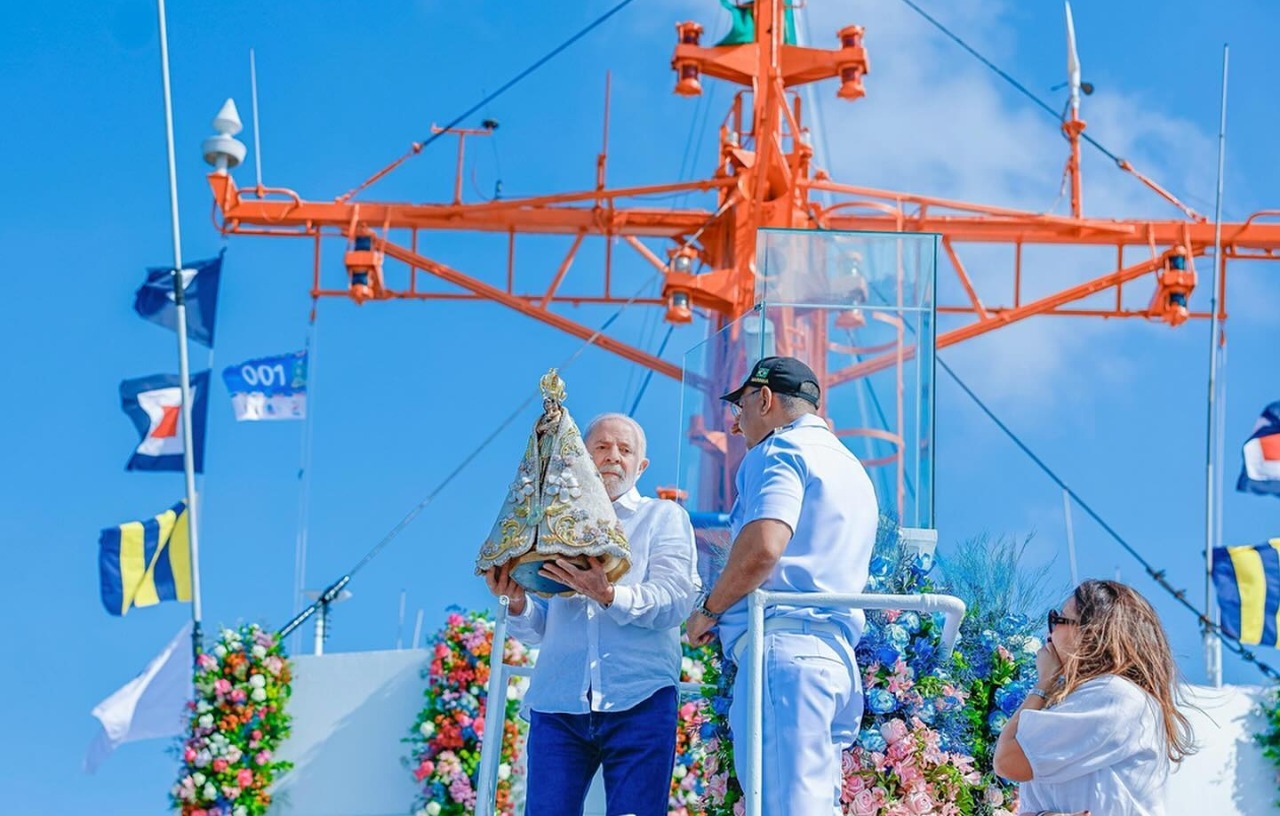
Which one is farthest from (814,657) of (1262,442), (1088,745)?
(1262,442)

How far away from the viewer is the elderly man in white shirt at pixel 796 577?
4406mm

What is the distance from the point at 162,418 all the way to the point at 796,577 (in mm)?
10183

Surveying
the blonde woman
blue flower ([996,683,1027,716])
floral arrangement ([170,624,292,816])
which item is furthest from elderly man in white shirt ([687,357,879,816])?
floral arrangement ([170,624,292,816])

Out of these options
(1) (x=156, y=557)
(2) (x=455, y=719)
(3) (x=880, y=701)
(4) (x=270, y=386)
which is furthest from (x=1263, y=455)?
(3) (x=880, y=701)

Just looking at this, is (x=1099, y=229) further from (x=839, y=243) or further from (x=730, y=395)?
(x=730, y=395)

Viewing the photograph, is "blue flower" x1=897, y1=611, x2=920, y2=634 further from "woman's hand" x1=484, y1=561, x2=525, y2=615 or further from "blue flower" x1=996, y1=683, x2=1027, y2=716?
"woman's hand" x1=484, y1=561, x2=525, y2=615

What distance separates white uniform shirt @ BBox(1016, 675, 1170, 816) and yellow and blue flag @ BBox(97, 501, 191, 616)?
31.0ft

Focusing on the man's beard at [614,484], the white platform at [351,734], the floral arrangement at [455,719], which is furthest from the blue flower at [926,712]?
the white platform at [351,734]

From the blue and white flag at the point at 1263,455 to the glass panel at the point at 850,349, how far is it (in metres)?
6.46

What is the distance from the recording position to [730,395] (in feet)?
16.1

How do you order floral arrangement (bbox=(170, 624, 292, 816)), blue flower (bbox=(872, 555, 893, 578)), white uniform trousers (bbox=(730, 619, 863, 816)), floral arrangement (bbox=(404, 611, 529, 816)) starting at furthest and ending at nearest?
floral arrangement (bbox=(170, 624, 292, 816))
floral arrangement (bbox=(404, 611, 529, 816))
blue flower (bbox=(872, 555, 893, 578))
white uniform trousers (bbox=(730, 619, 863, 816))

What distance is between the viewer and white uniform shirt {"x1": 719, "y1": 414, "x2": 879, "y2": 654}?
450 centimetres

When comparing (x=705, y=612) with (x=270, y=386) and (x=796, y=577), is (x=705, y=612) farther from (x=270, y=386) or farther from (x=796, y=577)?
(x=270, y=386)

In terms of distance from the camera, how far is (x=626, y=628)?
494 centimetres
